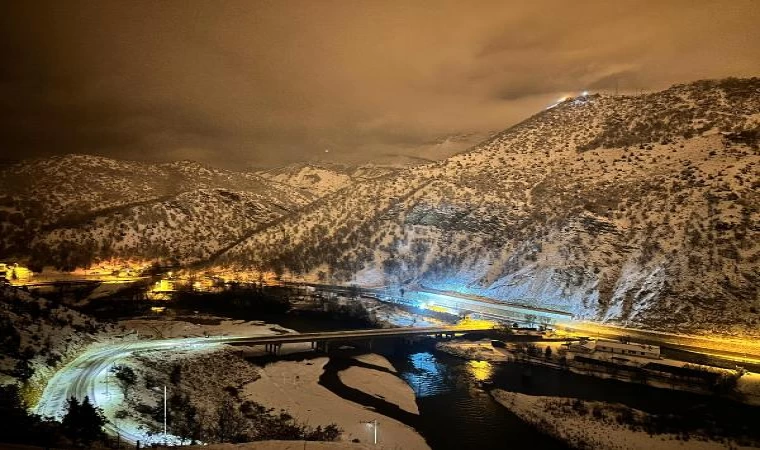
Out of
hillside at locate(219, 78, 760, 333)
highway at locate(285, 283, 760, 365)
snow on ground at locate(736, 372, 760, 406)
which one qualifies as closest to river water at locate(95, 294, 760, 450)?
snow on ground at locate(736, 372, 760, 406)

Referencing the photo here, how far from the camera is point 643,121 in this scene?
104m

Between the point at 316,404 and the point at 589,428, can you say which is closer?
the point at 589,428

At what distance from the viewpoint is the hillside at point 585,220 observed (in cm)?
6200

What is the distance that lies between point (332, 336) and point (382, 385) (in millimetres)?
13186

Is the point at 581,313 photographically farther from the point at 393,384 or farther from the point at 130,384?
the point at 130,384

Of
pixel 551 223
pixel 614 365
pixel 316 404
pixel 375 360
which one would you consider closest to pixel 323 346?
pixel 375 360

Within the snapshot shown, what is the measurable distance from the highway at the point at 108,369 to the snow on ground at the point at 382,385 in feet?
28.7

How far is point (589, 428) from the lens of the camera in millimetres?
31391

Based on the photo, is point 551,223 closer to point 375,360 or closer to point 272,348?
point 375,360

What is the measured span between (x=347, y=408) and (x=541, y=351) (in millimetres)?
23238

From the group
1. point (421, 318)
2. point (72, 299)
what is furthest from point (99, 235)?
point (421, 318)

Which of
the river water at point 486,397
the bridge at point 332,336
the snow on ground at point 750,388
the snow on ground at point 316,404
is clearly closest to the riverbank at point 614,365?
the snow on ground at point 750,388

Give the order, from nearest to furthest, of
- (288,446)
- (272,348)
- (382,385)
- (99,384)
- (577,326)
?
(288,446), (99,384), (382,385), (272,348), (577,326)

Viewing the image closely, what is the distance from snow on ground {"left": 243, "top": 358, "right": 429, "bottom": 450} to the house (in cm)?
2029
